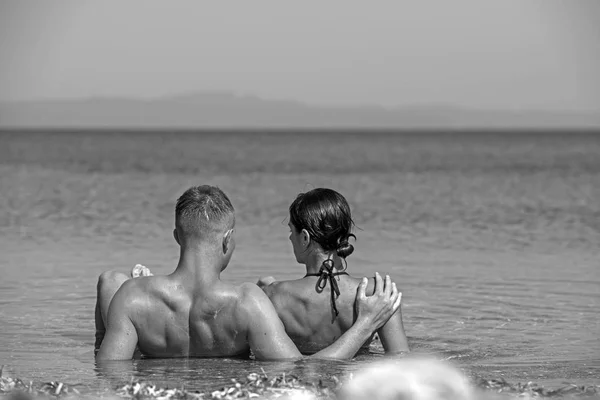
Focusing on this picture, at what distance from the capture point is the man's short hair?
616 cm

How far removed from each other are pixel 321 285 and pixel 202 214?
1.22m

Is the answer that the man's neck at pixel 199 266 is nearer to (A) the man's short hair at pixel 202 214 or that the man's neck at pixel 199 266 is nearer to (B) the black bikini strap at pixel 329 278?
(A) the man's short hair at pixel 202 214

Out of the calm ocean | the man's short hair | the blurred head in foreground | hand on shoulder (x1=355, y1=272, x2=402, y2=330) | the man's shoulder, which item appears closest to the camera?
the blurred head in foreground

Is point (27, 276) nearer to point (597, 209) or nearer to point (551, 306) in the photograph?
point (551, 306)

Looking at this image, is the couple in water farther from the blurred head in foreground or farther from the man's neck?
the blurred head in foreground

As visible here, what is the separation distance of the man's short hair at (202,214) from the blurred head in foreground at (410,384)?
1.83m

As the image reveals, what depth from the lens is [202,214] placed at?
6.15 m

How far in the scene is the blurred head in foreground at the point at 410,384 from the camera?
14.3 ft

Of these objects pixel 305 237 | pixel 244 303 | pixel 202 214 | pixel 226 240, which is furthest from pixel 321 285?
pixel 202 214

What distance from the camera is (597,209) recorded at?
21.6 meters

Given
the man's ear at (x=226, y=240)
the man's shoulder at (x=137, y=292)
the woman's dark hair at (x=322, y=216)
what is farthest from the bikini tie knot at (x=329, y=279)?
the man's shoulder at (x=137, y=292)

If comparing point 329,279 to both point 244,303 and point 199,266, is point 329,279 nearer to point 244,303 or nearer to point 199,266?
point 244,303

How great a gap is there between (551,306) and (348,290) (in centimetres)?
399

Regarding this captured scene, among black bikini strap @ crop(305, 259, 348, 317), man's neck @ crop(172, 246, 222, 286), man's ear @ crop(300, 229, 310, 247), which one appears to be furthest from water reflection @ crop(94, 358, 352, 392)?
man's ear @ crop(300, 229, 310, 247)
